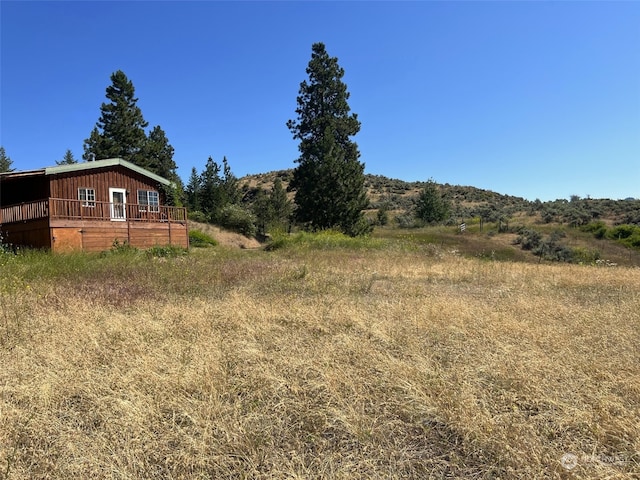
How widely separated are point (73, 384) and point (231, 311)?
2391mm

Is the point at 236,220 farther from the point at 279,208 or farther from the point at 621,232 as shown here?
the point at 621,232

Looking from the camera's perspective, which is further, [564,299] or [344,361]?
[564,299]

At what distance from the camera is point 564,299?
7.00 metres

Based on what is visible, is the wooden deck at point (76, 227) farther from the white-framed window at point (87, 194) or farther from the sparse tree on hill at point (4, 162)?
the sparse tree on hill at point (4, 162)

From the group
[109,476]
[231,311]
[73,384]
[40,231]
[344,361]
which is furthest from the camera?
[40,231]

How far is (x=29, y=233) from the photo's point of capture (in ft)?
52.6

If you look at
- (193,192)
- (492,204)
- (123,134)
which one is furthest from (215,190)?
(492,204)

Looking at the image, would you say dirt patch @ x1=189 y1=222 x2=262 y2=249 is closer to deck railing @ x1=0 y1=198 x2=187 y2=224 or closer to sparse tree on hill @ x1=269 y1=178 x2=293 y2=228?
sparse tree on hill @ x1=269 y1=178 x2=293 y2=228

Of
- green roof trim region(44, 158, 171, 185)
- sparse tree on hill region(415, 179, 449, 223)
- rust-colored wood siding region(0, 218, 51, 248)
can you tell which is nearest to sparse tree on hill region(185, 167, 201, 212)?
green roof trim region(44, 158, 171, 185)

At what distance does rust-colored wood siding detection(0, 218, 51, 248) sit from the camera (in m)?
15.2

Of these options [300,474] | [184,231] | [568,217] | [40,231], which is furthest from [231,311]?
[568,217]

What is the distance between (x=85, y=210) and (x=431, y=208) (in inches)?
1286

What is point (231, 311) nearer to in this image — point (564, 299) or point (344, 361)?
point (344, 361)

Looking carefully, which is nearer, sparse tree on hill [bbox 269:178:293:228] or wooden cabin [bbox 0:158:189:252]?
wooden cabin [bbox 0:158:189:252]
